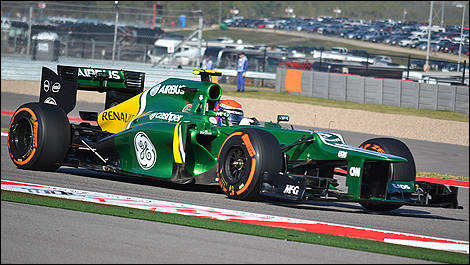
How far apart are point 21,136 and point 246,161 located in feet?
12.5

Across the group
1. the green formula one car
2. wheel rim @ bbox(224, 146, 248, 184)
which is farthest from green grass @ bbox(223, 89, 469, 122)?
wheel rim @ bbox(224, 146, 248, 184)

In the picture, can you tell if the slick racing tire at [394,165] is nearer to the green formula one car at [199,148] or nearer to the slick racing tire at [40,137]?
the green formula one car at [199,148]

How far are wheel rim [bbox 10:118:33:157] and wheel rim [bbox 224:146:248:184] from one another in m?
3.26

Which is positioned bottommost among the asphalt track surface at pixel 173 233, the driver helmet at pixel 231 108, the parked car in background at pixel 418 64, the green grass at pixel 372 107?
the asphalt track surface at pixel 173 233

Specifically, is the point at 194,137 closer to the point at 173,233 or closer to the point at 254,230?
the point at 254,230

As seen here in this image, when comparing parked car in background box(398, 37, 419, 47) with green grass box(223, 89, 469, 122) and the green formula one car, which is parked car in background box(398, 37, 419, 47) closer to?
green grass box(223, 89, 469, 122)

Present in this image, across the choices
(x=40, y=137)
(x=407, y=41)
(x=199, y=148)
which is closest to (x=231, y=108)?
(x=199, y=148)

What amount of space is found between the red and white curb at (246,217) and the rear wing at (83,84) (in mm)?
2626

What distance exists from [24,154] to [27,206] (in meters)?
3.37

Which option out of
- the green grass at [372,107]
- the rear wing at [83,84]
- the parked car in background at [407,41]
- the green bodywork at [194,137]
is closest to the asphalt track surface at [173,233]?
the green bodywork at [194,137]

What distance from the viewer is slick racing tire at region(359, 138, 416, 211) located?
8.88 meters

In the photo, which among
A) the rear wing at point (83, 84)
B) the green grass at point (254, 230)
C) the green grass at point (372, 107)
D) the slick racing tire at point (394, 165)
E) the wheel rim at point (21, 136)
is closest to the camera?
the green grass at point (254, 230)

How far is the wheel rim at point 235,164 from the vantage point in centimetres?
864

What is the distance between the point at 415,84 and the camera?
30.1m
